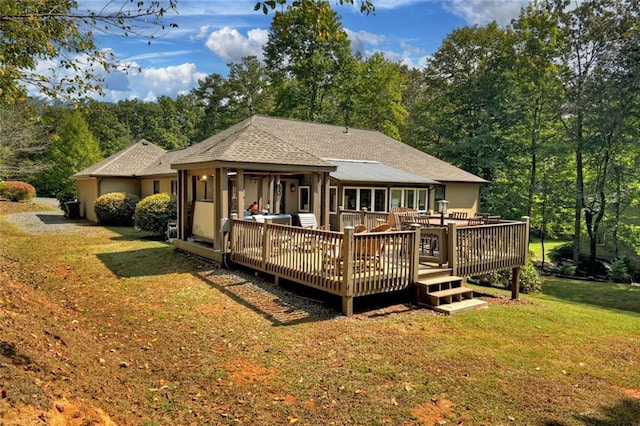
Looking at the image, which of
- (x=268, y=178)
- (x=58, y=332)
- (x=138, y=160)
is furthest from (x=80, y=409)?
(x=138, y=160)

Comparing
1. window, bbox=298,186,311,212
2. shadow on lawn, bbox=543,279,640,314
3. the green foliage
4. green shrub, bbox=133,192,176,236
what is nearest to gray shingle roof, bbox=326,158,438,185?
window, bbox=298,186,311,212

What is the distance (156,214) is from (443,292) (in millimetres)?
12517

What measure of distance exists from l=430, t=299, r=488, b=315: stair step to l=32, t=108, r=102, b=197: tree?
38.7 meters

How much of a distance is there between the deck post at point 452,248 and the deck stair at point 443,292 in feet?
0.47

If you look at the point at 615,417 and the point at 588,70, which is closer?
the point at 615,417

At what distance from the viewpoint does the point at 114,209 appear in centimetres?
2105

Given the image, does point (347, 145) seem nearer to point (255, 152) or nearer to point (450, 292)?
point (255, 152)

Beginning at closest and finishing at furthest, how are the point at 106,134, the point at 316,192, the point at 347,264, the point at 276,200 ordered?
the point at 347,264 → the point at 316,192 → the point at 276,200 → the point at 106,134

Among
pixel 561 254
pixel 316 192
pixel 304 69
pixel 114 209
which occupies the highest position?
pixel 304 69

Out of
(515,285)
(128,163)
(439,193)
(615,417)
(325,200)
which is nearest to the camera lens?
(615,417)

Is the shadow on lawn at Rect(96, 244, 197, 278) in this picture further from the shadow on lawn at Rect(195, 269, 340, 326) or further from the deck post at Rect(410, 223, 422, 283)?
the deck post at Rect(410, 223, 422, 283)

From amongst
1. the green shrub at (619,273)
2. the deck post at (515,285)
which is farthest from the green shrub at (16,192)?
the green shrub at (619,273)

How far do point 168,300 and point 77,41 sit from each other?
4.70 metres

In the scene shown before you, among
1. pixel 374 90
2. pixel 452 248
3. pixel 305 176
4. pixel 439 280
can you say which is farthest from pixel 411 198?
pixel 374 90
